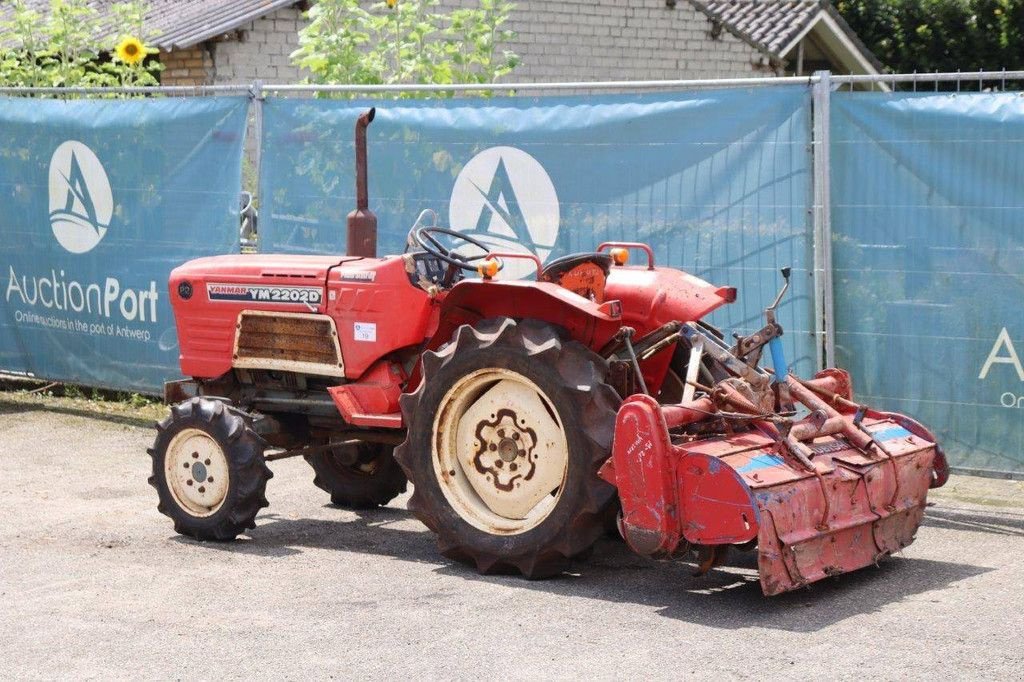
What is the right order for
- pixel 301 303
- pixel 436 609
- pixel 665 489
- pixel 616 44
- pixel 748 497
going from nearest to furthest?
pixel 748 497 < pixel 665 489 < pixel 436 609 < pixel 301 303 < pixel 616 44

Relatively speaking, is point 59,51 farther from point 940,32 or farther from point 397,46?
point 940,32

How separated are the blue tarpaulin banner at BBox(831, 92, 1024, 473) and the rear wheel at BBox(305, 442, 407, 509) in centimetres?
245

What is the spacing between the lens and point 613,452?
6.23 metres

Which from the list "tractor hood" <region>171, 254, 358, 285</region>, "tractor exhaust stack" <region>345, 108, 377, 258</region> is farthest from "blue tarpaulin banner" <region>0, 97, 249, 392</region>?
"tractor exhaust stack" <region>345, 108, 377, 258</region>

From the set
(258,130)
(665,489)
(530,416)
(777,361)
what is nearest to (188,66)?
(258,130)

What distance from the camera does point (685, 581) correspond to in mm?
6711

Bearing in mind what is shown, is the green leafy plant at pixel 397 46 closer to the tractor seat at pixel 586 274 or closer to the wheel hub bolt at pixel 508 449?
the tractor seat at pixel 586 274

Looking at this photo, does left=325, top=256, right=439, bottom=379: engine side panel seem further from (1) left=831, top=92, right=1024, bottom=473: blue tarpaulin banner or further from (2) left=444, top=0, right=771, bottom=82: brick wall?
(2) left=444, top=0, right=771, bottom=82: brick wall

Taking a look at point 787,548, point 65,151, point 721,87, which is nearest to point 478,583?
point 787,548

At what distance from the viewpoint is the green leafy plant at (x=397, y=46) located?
12.5 meters

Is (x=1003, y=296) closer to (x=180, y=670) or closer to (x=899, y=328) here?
(x=899, y=328)

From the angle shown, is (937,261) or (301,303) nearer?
(301,303)

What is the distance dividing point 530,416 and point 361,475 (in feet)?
6.33

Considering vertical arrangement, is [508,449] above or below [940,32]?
below
